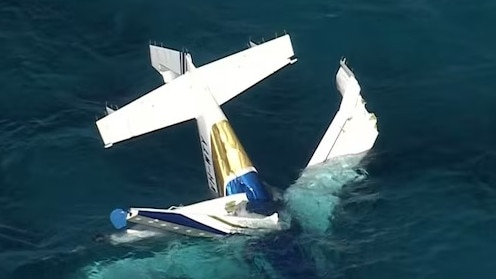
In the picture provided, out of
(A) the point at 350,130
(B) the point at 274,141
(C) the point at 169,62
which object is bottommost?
(A) the point at 350,130

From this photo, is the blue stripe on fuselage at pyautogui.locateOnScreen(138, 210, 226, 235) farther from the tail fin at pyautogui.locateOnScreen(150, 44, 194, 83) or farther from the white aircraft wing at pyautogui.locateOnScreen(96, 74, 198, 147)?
the tail fin at pyautogui.locateOnScreen(150, 44, 194, 83)

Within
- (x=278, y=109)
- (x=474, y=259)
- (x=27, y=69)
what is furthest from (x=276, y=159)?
(x=27, y=69)

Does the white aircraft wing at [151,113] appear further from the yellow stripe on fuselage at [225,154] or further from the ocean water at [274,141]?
the ocean water at [274,141]

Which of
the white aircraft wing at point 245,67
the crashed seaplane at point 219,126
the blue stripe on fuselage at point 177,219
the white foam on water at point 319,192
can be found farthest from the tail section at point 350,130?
the blue stripe on fuselage at point 177,219

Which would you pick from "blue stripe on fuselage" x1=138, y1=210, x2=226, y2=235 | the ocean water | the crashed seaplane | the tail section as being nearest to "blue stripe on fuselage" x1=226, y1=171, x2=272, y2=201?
the crashed seaplane

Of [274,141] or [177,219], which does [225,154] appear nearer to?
[274,141]

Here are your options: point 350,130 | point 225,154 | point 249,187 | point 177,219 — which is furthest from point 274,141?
point 177,219

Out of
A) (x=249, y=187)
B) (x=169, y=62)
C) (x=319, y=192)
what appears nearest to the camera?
(x=249, y=187)
